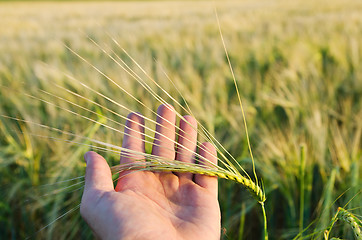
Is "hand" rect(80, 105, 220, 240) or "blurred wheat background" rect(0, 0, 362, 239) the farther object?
"blurred wheat background" rect(0, 0, 362, 239)

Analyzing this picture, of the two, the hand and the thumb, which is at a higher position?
the thumb

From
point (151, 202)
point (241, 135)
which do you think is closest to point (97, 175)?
point (151, 202)

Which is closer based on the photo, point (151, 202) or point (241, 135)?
point (151, 202)

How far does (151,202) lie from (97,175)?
169 mm

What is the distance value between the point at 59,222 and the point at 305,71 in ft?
5.42

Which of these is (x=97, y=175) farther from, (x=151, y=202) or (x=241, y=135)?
(x=241, y=135)

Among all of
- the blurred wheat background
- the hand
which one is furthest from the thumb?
the blurred wheat background

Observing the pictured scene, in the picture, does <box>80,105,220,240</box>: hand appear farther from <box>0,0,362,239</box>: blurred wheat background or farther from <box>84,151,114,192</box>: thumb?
<box>0,0,362,239</box>: blurred wheat background

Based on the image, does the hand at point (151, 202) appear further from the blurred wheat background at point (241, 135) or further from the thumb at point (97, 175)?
the blurred wheat background at point (241, 135)

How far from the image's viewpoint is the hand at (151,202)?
0.81 m

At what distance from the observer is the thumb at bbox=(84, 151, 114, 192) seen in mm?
891

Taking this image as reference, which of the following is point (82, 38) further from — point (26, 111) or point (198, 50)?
point (26, 111)

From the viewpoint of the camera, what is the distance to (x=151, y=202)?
948mm

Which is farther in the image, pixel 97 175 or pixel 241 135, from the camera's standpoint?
pixel 241 135
